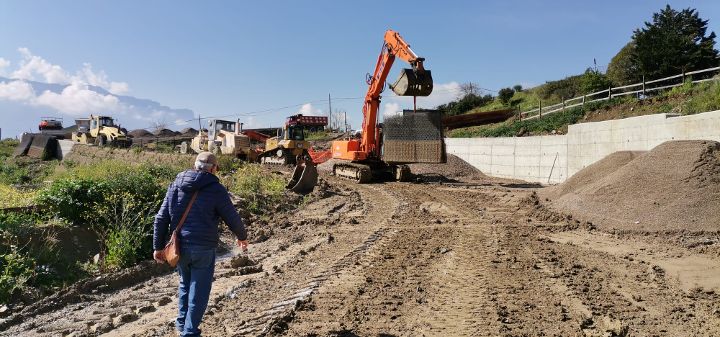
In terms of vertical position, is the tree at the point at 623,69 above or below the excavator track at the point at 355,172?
above

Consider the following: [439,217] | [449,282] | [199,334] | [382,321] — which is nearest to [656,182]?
[439,217]

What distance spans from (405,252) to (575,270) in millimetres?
2360

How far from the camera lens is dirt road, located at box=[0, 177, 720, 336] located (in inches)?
197

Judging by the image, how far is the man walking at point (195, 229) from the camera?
14.8ft

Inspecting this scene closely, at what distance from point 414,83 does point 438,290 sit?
1255 cm

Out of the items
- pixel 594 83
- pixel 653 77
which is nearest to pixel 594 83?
pixel 594 83

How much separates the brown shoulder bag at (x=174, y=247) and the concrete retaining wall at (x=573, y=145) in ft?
40.6

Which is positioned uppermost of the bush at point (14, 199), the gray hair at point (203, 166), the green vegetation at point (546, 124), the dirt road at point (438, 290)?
the green vegetation at point (546, 124)

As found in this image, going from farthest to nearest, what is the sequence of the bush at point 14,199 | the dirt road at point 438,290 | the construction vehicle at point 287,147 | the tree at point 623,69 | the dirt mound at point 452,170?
1. the tree at point 623,69
2. the construction vehicle at point 287,147
3. the dirt mound at point 452,170
4. the bush at point 14,199
5. the dirt road at point 438,290

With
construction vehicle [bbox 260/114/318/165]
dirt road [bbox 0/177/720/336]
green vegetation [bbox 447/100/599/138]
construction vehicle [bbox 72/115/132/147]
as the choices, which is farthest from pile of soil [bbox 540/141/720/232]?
construction vehicle [bbox 72/115/132/147]

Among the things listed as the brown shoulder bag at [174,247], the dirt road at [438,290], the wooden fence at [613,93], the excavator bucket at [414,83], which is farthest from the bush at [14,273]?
the wooden fence at [613,93]

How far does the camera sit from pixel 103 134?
121ft

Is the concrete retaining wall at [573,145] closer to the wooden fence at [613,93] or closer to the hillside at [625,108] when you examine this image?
the hillside at [625,108]

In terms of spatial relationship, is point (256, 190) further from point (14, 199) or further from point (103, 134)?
point (103, 134)
